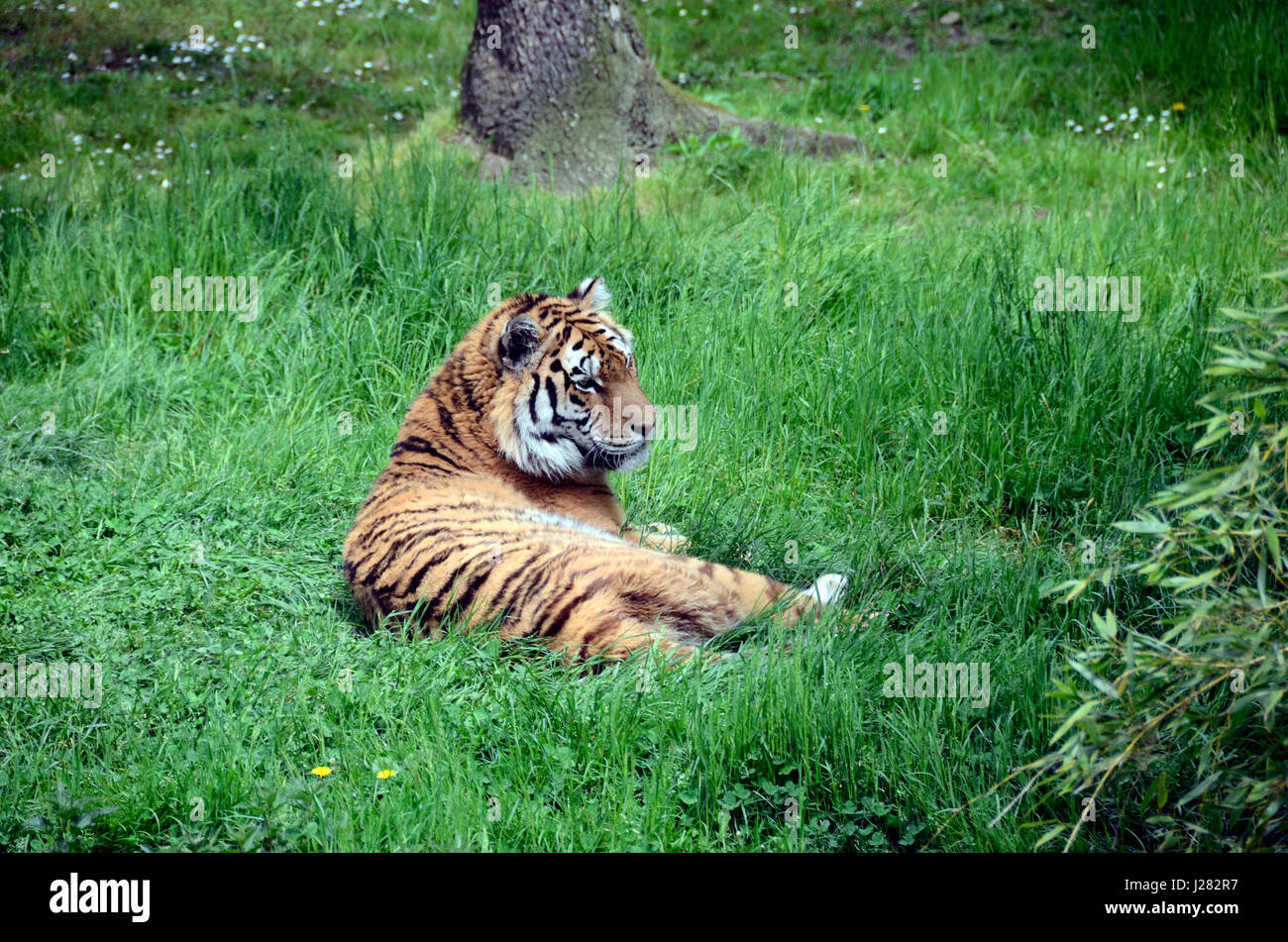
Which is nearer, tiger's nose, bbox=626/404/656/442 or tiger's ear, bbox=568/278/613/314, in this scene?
tiger's nose, bbox=626/404/656/442

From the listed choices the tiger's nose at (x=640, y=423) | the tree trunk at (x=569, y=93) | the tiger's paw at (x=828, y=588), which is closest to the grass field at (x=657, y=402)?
the tiger's paw at (x=828, y=588)

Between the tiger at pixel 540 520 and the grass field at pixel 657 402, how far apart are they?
166mm

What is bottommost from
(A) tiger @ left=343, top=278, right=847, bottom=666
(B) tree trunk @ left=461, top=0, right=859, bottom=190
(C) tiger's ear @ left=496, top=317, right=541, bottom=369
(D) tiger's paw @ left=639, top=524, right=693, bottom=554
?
(D) tiger's paw @ left=639, top=524, right=693, bottom=554

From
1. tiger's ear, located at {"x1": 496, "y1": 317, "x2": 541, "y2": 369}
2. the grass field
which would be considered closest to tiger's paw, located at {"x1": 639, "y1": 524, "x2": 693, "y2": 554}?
the grass field

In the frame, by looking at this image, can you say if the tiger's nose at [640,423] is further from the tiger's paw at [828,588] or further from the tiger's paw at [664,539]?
the tiger's paw at [828,588]

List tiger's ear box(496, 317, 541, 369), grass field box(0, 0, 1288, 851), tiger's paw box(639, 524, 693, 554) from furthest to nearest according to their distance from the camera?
tiger's paw box(639, 524, 693, 554), tiger's ear box(496, 317, 541, 369), grass field box(0, 0, 1288, 851)

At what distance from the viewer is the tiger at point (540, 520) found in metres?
3.50

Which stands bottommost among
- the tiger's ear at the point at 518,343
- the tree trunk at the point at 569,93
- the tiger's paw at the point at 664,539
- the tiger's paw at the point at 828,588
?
Result: the tiger's paw at the point at 664,539

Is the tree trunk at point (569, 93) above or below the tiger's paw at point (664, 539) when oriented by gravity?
above

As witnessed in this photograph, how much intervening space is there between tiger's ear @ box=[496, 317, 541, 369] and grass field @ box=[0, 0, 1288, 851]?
99cm

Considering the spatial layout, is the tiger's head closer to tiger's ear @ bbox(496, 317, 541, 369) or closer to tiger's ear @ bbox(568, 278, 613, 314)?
tiger's ear @ bbox(496, 317, 541, 369)

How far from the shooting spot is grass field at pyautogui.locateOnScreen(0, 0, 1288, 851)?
10.0ft

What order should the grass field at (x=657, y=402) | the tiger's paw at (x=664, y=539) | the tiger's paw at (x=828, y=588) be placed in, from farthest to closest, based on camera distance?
the tiger's paw at (x=664, y=539) < the tiger's paw at (x=828, y=588) < the grass field at (x=657, y=402)
